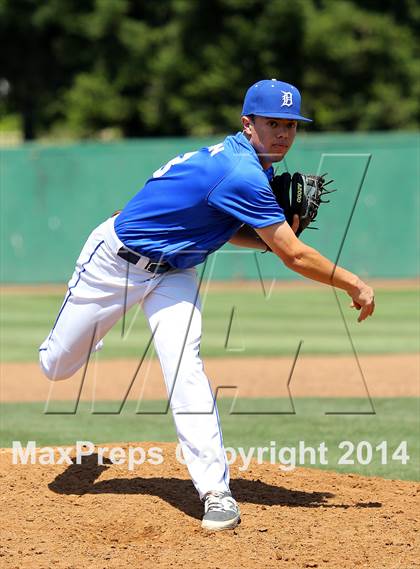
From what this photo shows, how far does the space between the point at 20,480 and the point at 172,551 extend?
1474 mm

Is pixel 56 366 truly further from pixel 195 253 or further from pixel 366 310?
pixel 366 310

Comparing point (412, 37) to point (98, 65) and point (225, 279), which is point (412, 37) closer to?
point (98, 65)

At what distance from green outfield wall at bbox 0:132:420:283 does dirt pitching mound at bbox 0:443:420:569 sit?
1263 cm

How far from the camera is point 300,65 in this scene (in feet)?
86.5

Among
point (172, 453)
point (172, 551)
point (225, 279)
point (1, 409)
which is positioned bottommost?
point (225, 279)

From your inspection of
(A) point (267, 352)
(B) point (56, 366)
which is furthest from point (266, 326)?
(B) point (56, 366)

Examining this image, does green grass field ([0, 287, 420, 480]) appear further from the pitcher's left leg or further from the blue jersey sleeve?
the blue jersey sleeve

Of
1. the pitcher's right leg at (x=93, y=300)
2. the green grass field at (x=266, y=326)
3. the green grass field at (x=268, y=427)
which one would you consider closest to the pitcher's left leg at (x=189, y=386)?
the pitcher's right leg at (x=93, y=300)

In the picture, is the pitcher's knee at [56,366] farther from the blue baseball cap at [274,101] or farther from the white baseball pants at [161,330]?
the blue baseball cap at [274,101]

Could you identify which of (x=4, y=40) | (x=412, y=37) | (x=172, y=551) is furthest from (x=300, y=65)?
(x=172, y=551)

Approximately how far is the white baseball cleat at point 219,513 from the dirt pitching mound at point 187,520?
2.0 inches

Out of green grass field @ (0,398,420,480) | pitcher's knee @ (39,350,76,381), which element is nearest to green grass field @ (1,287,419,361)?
green grass field @ (0,398,420,480)

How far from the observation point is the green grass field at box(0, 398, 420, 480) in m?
7.15

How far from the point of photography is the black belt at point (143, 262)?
5055 mm
